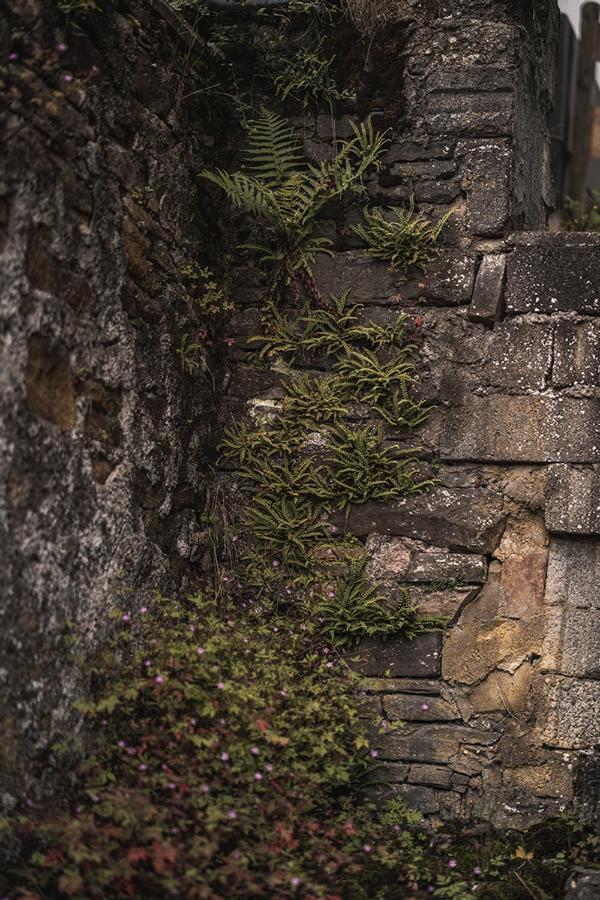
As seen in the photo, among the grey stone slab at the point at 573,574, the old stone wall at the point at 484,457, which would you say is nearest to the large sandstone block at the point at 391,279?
the old stone wall at the point at 484,457

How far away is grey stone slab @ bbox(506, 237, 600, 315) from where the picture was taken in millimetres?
4184

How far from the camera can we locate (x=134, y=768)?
3.26m

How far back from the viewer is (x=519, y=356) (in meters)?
4.25

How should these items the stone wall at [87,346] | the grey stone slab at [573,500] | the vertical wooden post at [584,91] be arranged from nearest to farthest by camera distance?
1. the stone wall at [87,346]
2. the grey stone slab at [573,500]
3. the vertical wooden post at [584,91]

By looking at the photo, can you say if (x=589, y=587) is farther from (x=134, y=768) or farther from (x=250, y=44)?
(x=250, y=44)

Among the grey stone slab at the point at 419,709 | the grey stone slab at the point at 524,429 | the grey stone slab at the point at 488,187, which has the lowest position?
the grey stone slab at the point at 419,709

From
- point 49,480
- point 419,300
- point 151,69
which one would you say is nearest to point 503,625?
point 419,300

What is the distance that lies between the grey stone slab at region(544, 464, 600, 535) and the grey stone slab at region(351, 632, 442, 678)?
0.66 metres

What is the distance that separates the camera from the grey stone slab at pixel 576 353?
13.6ft

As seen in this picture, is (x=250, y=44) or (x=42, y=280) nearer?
(x=42, y=280)

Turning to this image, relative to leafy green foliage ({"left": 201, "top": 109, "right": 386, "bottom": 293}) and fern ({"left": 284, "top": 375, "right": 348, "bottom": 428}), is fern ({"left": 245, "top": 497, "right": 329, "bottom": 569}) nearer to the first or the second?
fern ({"left": 284, "top": 375, "right": 348, "bottom": 428})

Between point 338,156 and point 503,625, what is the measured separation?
6.60 feet

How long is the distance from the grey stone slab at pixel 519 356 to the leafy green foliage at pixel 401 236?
1.47 feet

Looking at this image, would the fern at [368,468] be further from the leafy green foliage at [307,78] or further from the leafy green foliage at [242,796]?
the leafy green foliage at [307,78]
